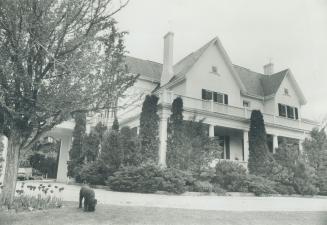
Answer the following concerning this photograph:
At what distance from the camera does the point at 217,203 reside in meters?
11.0

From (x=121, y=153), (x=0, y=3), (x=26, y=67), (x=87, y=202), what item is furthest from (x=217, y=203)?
(x=0, y=3)

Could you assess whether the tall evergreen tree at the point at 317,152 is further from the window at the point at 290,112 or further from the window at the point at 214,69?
the window at the point at 214,69

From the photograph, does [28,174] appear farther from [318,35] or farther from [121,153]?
[318,35]

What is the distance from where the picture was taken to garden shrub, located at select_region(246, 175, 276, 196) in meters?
14.8

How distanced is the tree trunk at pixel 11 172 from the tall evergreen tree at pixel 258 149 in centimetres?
1320

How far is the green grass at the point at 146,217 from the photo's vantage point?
22.5ft

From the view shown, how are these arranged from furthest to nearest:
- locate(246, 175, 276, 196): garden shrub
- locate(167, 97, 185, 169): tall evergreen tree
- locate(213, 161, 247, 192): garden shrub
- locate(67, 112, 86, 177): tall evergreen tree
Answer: locate(67, 112, 86, 177): tall evergreen tree
locate(167, 97, 185, 169): tall evergreen tree
locate(213, 161, 247, 192): garden shrub
locate(246, 175, 276, 196): garden shrub

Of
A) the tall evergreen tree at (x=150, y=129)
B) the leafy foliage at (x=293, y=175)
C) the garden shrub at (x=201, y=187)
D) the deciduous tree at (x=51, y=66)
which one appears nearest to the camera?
the deciduous tree at (x=51, y=66)

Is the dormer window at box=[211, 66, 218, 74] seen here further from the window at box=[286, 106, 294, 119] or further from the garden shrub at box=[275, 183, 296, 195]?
the garden shrub at box=[275, 183, 296, 195]

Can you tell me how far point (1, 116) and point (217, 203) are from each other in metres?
7.04

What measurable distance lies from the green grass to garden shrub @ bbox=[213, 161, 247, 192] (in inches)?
219

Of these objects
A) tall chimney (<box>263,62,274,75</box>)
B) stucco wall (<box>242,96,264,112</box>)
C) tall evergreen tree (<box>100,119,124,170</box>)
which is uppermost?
tall chimney (<box>263,62,274,75</box>)

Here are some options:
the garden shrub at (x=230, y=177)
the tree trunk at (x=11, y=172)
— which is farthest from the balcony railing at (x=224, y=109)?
the tree trunk at (x=11, y=172)

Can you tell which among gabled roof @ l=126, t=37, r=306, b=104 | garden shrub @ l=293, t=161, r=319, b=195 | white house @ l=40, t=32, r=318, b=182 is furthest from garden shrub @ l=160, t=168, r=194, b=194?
gabled roof @ l=126, t=37, r=306, b=104
